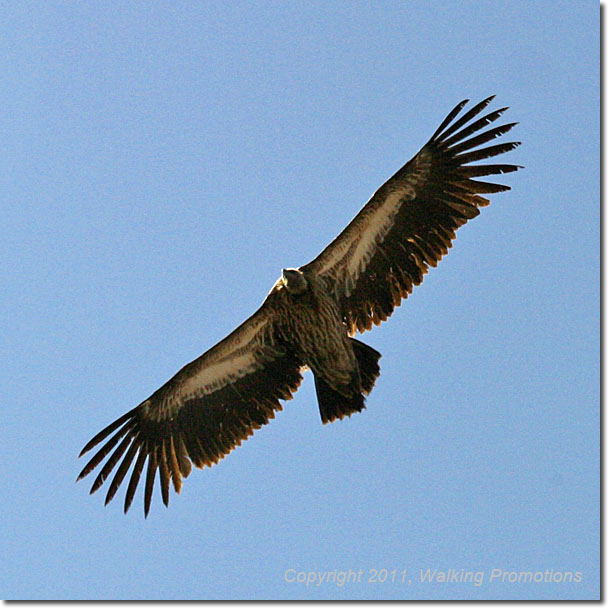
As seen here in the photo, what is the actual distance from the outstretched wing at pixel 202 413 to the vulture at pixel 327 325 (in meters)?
0.01

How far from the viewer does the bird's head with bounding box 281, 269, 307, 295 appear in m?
10.4

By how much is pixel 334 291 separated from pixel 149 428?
2706mm

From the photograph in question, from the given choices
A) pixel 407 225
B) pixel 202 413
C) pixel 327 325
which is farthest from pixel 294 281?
pixel 202 413

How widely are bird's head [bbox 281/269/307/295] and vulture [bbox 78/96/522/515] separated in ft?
0.04

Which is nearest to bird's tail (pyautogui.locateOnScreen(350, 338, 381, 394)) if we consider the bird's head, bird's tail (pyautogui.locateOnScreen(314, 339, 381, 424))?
bird's tail (pyautogui.locateOnScreen(314, 339, 381, 424))

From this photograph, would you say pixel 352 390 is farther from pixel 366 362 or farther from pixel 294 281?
pixel 294 281

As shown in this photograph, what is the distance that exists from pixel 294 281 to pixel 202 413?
2.10 metres

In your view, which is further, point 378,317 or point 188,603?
point 378,317

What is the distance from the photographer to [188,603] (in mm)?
9750

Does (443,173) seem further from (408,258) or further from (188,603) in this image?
(188,603)

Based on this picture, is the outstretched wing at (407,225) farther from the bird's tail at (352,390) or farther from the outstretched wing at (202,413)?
the outstretched wing at (202,413)

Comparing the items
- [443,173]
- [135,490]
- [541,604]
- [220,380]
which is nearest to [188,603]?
[135,490]

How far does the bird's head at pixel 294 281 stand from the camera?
10359mm

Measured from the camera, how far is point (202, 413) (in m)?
11.4
